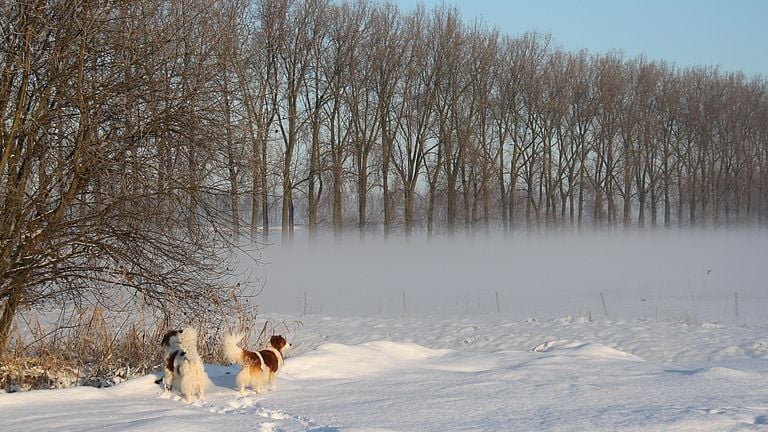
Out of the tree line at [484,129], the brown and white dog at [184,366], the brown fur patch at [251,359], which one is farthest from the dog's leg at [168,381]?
the tree line at [484,129]

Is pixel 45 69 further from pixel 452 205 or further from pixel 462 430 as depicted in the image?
pixel 452 205

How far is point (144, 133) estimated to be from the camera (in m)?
9.12

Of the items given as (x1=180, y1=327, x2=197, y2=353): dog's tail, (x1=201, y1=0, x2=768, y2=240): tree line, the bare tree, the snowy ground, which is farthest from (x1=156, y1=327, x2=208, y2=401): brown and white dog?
(x1=201, y1=0, x2=768, y2=240): tree line

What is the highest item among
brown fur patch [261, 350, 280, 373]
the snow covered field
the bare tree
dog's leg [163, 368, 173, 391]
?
the bare tree

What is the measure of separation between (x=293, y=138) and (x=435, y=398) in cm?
2646

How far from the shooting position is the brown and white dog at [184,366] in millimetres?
7152

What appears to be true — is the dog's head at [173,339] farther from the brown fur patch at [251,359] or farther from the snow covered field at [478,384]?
the brown fur patch at [251,359]

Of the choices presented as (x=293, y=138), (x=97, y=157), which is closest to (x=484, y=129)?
(x=293, y=138)

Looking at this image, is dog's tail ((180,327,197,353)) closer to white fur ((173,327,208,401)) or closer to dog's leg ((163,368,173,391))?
white fur ((173,327,208,401))

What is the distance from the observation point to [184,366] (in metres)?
7.09

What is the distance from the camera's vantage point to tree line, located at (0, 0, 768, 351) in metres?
8.88

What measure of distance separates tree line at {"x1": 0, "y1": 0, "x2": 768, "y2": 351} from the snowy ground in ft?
6.73

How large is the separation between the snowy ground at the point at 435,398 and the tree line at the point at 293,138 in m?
2.05

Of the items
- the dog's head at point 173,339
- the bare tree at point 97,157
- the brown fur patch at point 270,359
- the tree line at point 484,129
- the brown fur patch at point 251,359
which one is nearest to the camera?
the brown fur patch at point 251,359
